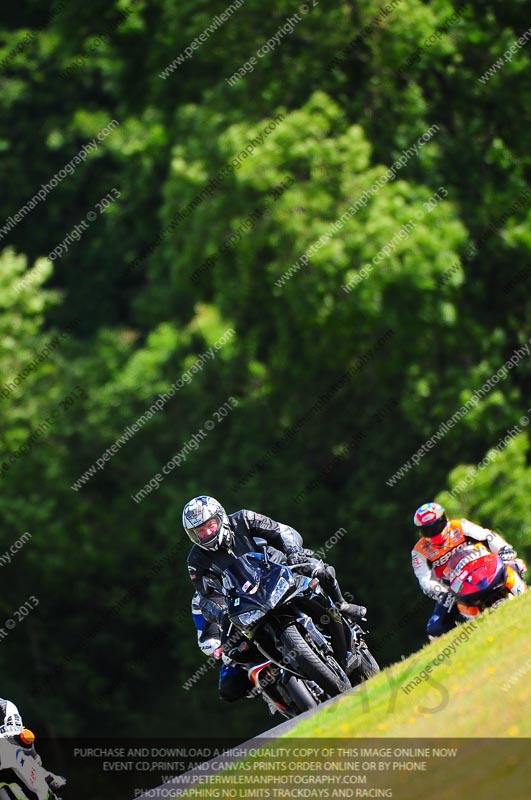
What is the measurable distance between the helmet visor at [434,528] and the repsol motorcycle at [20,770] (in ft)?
16.2

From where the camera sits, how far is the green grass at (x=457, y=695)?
10.1m

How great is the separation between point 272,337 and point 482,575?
1708cm

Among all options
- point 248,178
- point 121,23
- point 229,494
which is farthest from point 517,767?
point 121,23

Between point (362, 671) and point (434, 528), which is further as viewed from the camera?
point (434, 528)

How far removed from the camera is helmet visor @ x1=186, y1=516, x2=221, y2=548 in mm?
12336

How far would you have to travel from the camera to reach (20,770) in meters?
13.5

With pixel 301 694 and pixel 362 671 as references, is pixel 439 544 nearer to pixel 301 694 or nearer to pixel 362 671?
pixel 362 671

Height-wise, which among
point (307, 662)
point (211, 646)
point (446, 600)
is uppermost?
point (446, 600)

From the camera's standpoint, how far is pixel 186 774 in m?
12.8

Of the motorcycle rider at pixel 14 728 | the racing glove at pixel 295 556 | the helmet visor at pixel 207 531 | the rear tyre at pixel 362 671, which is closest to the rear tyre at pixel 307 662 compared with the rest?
the racing glove at pixel 295 556

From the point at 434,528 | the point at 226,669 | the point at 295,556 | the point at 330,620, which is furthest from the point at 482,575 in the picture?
the point at 226,669

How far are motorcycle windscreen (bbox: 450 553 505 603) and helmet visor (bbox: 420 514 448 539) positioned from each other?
1.66 feet

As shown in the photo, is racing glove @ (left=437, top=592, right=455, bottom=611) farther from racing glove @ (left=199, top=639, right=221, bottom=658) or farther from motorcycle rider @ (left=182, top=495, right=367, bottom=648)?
racing glove @ (left=199, top=639, right=221, bottom=658)

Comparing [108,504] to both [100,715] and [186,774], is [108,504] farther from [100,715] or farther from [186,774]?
[186,774]
